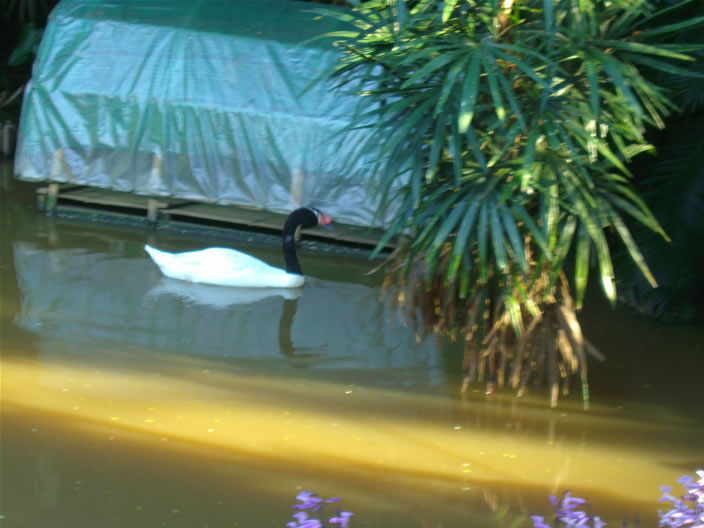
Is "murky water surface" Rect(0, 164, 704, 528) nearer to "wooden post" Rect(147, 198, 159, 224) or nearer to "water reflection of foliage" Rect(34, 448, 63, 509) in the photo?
"water reflection of foliage" Rect(34, 448, 63, 509)

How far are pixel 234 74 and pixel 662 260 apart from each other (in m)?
5.19

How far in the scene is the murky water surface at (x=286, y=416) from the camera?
16.1 feet

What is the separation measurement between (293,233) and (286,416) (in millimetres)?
3068

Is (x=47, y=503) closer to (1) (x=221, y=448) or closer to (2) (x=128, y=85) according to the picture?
(1) (x=221, y=448)

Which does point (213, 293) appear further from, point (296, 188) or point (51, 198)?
point (51, 198)

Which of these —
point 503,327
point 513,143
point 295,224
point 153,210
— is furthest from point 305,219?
point 513,143

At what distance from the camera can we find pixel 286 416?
5.95m

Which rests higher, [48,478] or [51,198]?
[51,198]

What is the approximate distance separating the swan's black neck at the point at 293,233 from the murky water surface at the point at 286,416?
313mm

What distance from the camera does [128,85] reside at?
413 inches

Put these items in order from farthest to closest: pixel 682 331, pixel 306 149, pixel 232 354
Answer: pixel 306 149
pixel 682 331
pixel 232 354

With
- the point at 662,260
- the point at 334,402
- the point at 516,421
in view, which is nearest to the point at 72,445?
the point at 334,402

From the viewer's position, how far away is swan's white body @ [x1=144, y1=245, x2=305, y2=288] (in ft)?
27.7

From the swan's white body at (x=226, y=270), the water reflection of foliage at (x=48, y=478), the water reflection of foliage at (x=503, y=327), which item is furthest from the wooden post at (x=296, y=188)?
the water reflection of foliage at (x=48, y=478)
